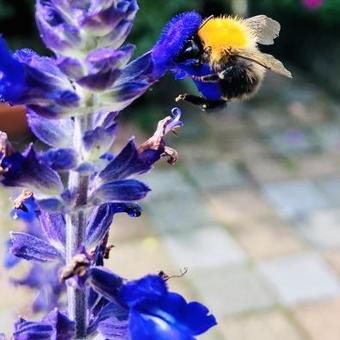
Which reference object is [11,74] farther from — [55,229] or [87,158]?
[55,229]

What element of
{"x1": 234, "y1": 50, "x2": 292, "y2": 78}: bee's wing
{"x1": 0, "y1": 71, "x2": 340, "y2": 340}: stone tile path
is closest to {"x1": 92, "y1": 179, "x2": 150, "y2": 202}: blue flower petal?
{"x1": 234, "y1": 50, "x2": 292, "y2": 78}: bee's wing

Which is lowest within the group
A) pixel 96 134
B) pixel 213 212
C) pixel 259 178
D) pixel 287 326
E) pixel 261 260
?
pixel 96 134

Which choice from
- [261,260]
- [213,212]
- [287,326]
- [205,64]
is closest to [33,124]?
[205,64]

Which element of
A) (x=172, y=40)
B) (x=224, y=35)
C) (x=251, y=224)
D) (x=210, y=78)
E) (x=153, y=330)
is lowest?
(x=153, y=330)

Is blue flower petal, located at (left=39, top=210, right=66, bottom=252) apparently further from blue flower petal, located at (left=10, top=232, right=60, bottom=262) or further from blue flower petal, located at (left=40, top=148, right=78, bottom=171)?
blue flower petal, located at (left=40, top=148, right=78, bottom=171)

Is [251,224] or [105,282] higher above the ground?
[251,224]

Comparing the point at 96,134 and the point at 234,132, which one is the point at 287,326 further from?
the point at 96,134

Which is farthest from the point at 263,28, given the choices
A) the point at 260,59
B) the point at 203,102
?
the point at 203,102
